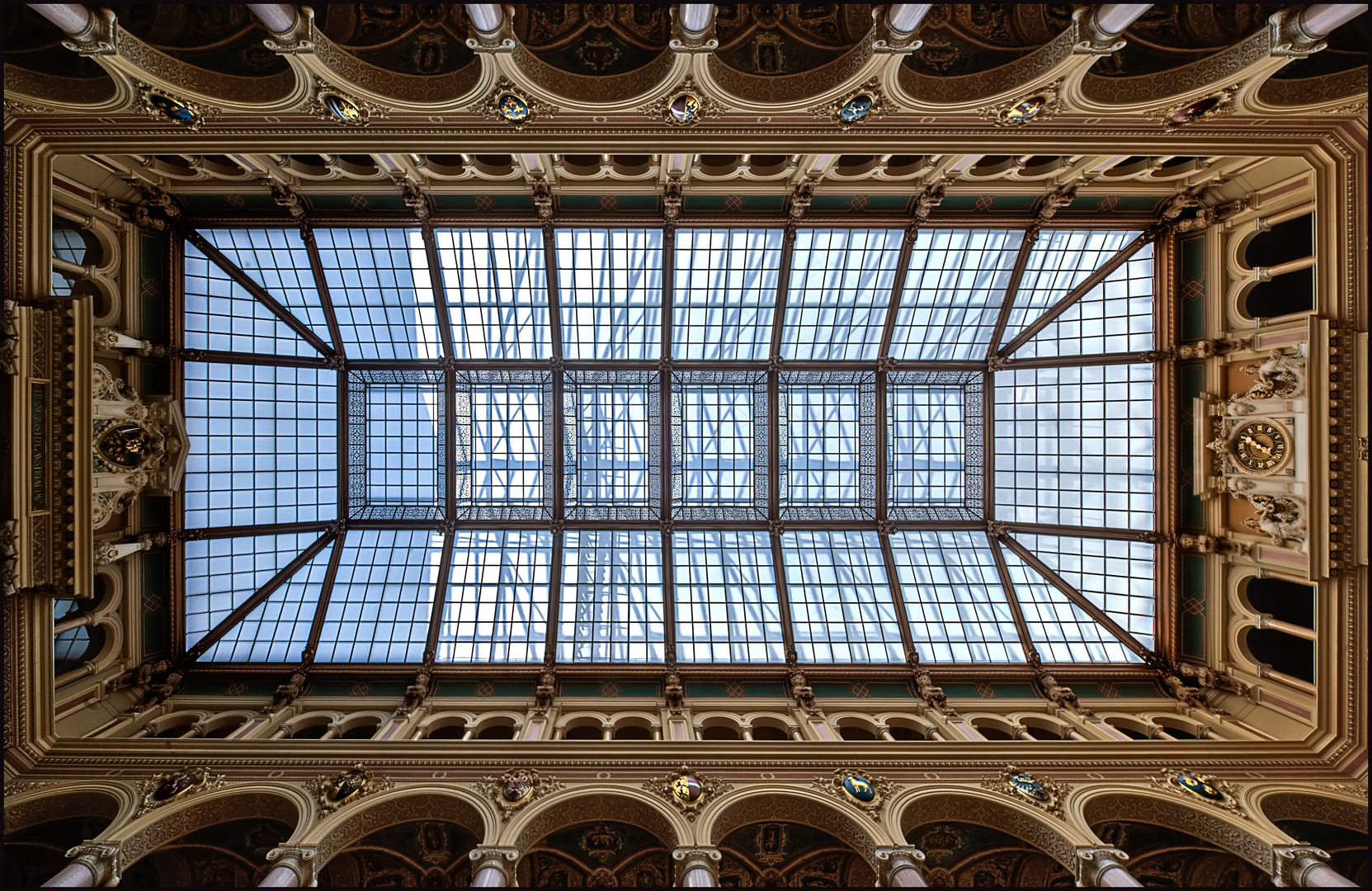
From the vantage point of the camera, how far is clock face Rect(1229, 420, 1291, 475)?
1925cm

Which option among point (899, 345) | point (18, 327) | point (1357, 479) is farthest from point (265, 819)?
point (1357, 479)

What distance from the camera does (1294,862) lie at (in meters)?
15.6

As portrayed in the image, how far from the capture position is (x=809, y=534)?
29.0 metres

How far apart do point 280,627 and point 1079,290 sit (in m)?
34.8

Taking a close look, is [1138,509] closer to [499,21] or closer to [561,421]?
[561,421]

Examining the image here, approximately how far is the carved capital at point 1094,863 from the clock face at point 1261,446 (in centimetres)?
1233

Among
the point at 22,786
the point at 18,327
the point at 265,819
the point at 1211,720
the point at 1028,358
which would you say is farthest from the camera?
the point at 1028,358

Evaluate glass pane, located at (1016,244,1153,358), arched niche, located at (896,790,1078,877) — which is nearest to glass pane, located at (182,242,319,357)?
arched niche, located at (896,790,1078,877)

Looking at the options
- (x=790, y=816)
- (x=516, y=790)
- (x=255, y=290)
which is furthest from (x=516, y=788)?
(x=255, y=290)

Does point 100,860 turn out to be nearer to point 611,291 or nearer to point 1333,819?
point 611,291

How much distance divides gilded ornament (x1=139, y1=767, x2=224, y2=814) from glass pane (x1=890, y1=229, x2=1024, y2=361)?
28.4m

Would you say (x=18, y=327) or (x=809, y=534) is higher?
(x=18, y=327)

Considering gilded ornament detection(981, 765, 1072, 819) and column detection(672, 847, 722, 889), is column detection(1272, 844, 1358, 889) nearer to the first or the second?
gilded ornament detection(981, 765, 1072, 819)

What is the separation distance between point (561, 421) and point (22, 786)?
19.5 meters
